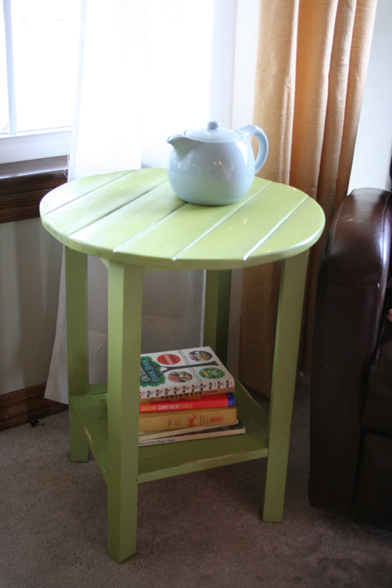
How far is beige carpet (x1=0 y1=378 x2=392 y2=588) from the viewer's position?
3.91 feet

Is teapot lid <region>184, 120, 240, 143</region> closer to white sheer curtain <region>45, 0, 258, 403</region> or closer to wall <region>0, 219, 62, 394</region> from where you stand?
white sheer curtain <region>45, 0, 258, 403</region>

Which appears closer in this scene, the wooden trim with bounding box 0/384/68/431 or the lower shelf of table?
the lower shelf of table

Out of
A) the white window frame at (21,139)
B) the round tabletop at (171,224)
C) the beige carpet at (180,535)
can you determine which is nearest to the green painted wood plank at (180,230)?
the round tabletop at (171,224)

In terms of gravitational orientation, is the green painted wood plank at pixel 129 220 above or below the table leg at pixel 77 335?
above

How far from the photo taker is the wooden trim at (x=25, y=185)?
1.40m

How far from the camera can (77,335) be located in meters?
1.40

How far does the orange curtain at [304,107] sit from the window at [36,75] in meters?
0.48

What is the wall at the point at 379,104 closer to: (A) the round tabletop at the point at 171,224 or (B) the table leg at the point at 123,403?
(A) the round tabletop at the point at 171,224

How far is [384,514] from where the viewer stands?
4.12 ft

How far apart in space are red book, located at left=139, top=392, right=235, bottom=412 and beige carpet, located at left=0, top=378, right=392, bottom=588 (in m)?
0.25

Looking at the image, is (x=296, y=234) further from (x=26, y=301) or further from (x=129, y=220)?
(x=26, y=301)

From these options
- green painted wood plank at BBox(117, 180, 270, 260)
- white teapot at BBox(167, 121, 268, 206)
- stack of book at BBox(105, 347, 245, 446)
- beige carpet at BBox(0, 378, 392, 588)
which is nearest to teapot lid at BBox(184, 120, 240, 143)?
white teapot at BBox(167, 121, 268, 206)

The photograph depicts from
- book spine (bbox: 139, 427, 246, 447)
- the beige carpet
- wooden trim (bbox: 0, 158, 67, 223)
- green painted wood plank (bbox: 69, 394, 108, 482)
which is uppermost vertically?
wooden trim (bbox: 0, 158, 67, 223)

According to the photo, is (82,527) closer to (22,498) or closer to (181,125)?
→ (22,498)
